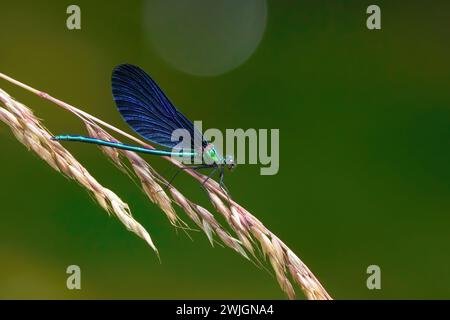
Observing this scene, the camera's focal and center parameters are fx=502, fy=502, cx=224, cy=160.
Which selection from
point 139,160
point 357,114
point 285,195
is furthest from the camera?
point 357,114

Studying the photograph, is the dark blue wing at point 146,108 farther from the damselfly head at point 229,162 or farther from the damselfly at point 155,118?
the damselfly head at point 229,162

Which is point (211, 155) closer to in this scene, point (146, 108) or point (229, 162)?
point (229, 162)

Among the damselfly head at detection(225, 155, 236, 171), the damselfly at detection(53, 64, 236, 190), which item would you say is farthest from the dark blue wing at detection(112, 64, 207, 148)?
the damselfly head at detection(225, 155, 236, 171)

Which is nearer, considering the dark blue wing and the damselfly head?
the dark blue wing

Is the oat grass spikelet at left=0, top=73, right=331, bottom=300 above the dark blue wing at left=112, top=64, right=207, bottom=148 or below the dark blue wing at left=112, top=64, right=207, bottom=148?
below

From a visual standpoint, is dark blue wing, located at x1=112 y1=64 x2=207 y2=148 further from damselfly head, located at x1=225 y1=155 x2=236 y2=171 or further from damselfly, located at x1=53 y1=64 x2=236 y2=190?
damselfly head, located at x1=225 y1=155 x2=236 y2=171

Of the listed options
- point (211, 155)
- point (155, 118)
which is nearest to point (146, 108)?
point (155, 118)

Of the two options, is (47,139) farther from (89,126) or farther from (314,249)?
(314,249)

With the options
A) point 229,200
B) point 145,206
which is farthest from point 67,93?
point 229,200

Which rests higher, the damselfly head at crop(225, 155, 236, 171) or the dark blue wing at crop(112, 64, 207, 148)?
the dark blue wing at crop(112, 64, 207, 148)
